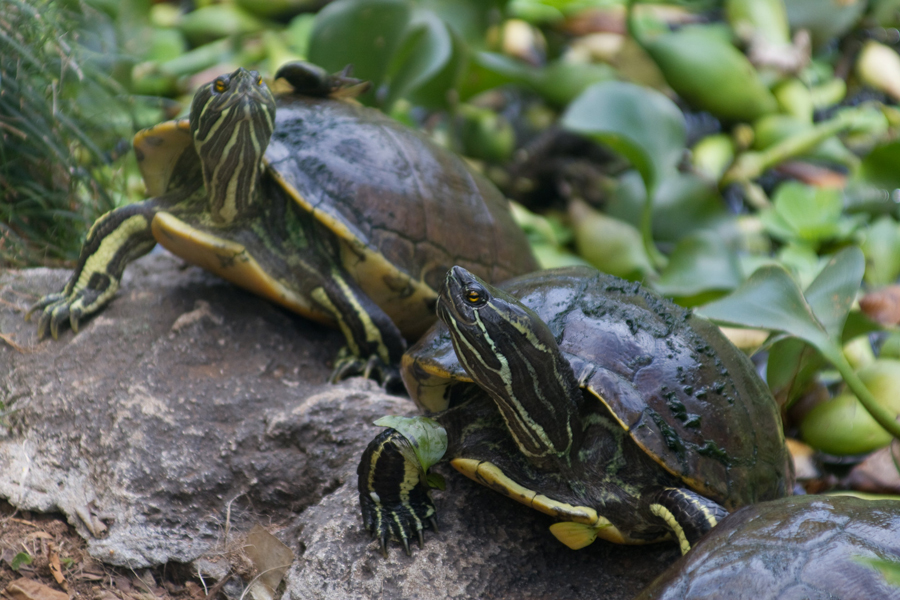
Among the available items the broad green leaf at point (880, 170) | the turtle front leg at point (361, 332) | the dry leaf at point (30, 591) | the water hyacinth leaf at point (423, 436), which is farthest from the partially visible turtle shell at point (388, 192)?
the broad green leaf at point (880, 170)

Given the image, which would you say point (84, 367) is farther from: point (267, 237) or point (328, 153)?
point (328, 153)

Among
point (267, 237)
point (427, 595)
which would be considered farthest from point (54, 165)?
point (427, 595)

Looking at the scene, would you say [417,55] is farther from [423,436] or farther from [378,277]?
[423,436]

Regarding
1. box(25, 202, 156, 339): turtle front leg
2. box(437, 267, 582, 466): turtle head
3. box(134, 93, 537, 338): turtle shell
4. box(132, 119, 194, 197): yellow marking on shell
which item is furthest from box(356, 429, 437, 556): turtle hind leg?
box(132, 119, 194, 197): yellow marking on shell

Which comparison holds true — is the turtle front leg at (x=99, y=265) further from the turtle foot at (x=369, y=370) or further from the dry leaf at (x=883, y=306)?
the dry leaf at (x=883, y=306)

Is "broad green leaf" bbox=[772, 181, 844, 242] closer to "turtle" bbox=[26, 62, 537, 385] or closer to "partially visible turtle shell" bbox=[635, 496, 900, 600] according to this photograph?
"turtle" bbox=[26, 62, 537, 385]

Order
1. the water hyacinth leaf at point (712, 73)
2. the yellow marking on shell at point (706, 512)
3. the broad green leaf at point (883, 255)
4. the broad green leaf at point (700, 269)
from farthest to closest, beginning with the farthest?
1. the water hyacinth leaf at point (712, 73)
2. the broad green leaf at point (883, 255)
3. the broad green leaf at point (700, 269)
4. the yellow marking on shell at point (706, 512)
